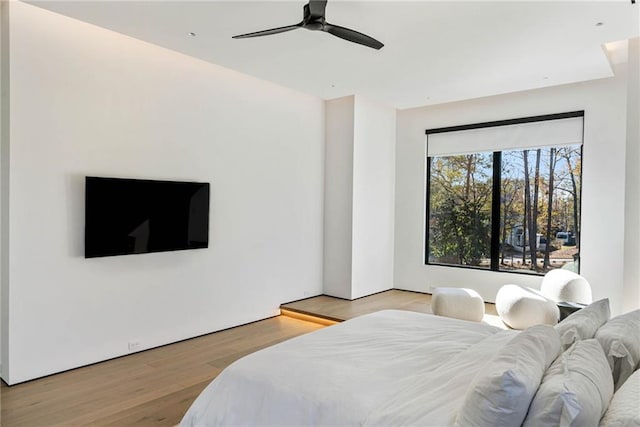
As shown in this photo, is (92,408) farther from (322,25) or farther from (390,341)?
(322,25)

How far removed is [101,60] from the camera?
3818 millimetres

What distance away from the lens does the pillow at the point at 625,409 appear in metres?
1.34

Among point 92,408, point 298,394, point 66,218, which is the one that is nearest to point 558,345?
point 298,394

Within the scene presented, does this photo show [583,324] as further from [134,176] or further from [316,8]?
[134,176]

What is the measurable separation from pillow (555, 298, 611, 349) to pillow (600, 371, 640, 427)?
1.38ft

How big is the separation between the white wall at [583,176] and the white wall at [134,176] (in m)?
1.90

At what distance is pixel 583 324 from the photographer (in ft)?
7.11

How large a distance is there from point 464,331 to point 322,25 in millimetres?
2302

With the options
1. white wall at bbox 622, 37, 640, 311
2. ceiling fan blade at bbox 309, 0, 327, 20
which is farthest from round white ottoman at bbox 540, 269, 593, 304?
ceiling fan blade at bbox 309, 0, 327, 20

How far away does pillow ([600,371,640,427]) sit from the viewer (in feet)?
4.40

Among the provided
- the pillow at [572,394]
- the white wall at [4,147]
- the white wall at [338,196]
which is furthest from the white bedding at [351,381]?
the white wall at [338,196]

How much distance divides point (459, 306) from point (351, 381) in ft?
10.5

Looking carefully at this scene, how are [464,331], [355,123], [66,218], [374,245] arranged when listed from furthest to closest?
[374,245]
[355,123]
[66,218]
[464,331]

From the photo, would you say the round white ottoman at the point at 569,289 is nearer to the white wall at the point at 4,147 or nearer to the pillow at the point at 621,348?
the pillow at the point at 621,348
